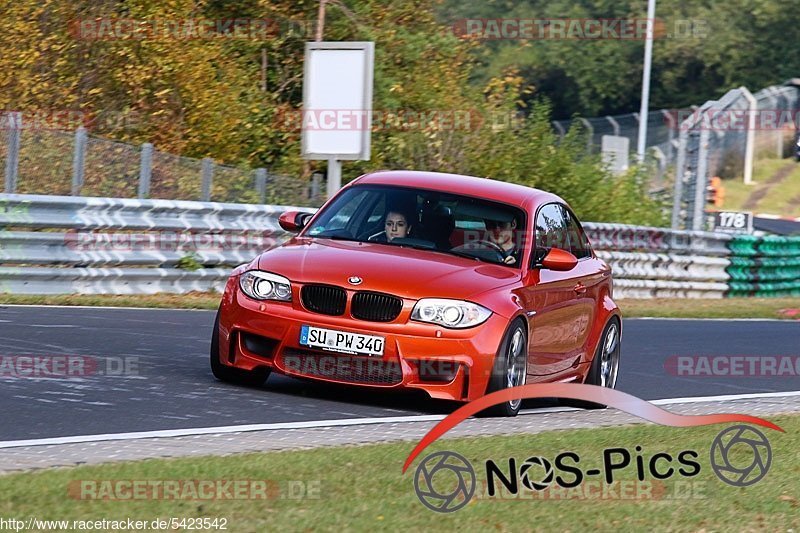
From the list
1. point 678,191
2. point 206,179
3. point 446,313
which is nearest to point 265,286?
point 446,313

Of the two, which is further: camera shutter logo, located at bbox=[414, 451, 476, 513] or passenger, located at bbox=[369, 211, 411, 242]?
passenger, located at bbox=[369, 211, 411, 242]

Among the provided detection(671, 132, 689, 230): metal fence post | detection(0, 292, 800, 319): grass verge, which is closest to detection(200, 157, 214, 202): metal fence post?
detection(0, 292, 800, 319): grass verge

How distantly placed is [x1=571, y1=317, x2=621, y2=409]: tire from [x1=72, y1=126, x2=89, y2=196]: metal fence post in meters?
8.22

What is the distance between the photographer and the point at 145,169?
733 inches

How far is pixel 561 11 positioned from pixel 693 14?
6.86 meters

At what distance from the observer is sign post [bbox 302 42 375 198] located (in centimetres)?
1758

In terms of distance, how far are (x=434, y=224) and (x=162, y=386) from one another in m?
2.16

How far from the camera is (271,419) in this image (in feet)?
28.8

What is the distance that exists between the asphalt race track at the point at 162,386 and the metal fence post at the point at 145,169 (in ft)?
9.94

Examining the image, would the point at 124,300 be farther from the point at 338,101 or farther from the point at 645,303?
the point at 645,303

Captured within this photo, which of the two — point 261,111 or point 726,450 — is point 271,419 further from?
point 261,111

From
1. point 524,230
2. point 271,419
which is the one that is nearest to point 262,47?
point 524,230
